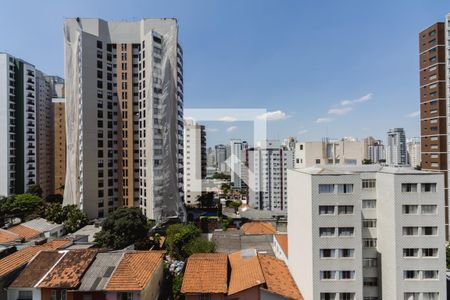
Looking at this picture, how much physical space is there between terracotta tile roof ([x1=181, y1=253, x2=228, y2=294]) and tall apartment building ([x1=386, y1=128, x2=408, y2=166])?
8766cm

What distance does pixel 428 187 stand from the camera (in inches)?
508

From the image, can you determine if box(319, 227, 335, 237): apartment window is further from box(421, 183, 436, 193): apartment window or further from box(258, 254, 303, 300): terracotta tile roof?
box(421, 183, 436, 193): apartment window

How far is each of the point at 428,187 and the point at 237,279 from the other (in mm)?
12053

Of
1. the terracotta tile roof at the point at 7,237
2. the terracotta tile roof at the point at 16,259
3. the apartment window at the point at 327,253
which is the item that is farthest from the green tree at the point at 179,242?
the terracotta tile roof at the point at 7,237

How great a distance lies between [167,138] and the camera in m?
31.7

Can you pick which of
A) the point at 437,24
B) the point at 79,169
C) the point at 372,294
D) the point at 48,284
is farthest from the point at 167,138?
the point at 437,24

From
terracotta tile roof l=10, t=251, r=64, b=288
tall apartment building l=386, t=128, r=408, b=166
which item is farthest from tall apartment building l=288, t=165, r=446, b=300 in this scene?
tall apartment building l=386, t=128, r=408, b=166

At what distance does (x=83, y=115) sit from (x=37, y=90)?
78.1 feet

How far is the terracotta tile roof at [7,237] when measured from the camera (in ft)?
67.6

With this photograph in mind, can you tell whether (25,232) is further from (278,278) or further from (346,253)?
(346,253)

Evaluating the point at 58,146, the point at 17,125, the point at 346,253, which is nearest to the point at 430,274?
the point at 346,253

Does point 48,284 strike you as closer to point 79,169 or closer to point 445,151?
point 79,169

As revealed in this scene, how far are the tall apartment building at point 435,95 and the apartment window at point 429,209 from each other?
24.8 metres

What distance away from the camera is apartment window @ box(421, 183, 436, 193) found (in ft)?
42.3
